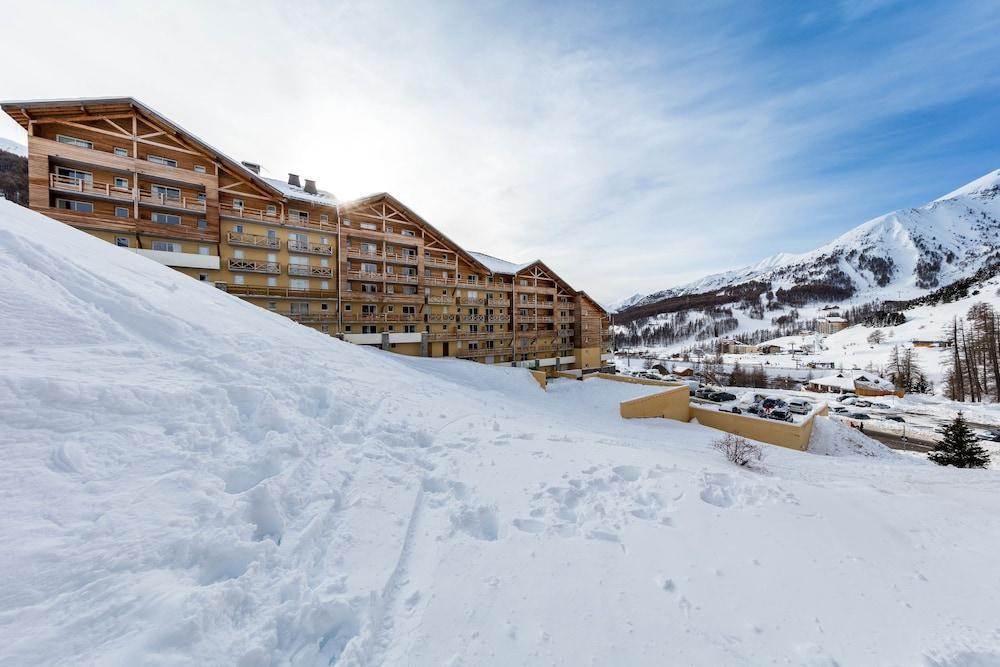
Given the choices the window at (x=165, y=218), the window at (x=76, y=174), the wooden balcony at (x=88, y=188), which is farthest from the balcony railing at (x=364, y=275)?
the window at (x=76, y=174)

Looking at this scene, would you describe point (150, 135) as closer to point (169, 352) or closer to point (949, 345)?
point (169, 352)

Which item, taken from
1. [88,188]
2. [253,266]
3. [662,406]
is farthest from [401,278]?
[662,406]

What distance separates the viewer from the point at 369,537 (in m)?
4.36

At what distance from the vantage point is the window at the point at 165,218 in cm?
2197

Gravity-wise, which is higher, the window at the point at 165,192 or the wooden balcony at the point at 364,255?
the window at the point at 165,192

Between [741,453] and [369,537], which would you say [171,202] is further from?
[741,453]

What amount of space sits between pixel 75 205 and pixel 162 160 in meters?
5.10

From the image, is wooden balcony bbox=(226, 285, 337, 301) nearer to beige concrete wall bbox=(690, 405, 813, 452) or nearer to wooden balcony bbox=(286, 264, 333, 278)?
wooden balcony bbox=(286, 264, 333, 278)

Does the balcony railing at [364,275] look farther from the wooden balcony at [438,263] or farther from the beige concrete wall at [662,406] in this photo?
the beige concrete wall at [662,406]

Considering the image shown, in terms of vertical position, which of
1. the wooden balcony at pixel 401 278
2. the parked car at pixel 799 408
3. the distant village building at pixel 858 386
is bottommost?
the distant village building at pixel 858 386

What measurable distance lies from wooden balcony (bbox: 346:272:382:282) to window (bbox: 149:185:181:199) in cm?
1099

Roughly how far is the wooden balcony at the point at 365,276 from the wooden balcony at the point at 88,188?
1265 centimetres

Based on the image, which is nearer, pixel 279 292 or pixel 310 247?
pixel 279 292

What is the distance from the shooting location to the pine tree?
60.4 ft
